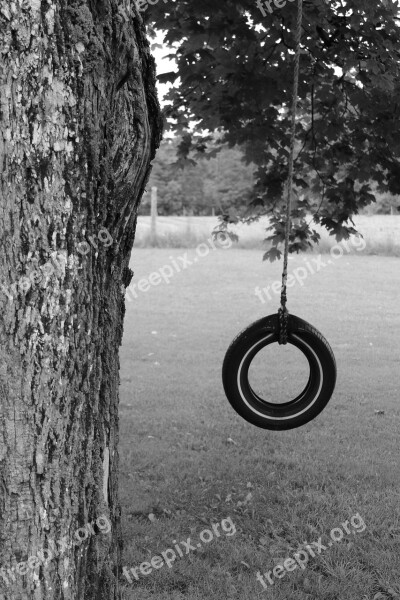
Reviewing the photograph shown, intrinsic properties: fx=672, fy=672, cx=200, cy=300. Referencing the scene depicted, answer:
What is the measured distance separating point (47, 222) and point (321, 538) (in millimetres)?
2546

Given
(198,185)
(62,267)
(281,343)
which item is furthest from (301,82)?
(198,185)

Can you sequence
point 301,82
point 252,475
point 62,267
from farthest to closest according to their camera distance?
point 301,82 < point 252,475 < point 62,267

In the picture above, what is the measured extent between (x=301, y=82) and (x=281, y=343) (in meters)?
2.81

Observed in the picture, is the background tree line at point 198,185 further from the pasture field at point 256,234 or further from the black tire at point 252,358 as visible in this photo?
the black tire at point 252,358

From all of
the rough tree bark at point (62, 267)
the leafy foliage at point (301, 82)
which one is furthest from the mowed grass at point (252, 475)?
the leafy foliage at point (301, 82)

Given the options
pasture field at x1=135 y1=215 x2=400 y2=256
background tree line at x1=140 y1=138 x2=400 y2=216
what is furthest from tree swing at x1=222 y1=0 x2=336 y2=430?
background tree line at x1=140 y1=138 x2=400 y2=216

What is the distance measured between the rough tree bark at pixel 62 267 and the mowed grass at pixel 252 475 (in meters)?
1.28

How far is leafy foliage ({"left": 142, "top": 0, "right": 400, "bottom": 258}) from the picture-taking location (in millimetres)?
4770

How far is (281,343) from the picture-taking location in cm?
321

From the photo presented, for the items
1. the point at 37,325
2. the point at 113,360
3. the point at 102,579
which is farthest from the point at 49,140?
the point at 102,579

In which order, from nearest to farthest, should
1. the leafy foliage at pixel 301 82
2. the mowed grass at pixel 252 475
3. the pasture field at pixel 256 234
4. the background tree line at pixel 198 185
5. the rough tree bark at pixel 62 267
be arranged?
1. the rough tree bark at pixel 62 267
2. the mowed grass at pixel 252 475
3. the leafy foliage at pixel 301 82
4. the pasture field at pixel 256 234
5. the background tree line at pixel 198 185

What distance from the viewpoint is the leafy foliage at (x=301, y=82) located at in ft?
15.6

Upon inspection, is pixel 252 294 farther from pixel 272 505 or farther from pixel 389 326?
pixel 272 505

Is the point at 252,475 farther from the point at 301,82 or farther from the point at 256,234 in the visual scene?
the point at 256,234
